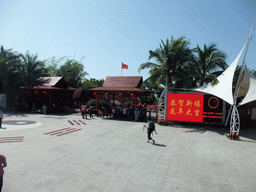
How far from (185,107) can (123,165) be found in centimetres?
1206

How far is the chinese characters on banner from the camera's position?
1738cm

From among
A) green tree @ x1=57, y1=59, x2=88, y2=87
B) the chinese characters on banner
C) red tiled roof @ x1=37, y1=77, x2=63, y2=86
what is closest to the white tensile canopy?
the chinese characters on banner

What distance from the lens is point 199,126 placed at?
17969mm

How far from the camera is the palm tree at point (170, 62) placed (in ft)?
64.1

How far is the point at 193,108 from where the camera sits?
17.5 meters

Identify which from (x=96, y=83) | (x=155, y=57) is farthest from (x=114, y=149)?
(x=96, y=83)

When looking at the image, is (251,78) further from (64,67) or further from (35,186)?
(64,67)

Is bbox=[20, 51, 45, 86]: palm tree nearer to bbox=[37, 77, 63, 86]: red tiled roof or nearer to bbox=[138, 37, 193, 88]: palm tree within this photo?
bbox=[37, 77, 63, 86]: red tiled roof

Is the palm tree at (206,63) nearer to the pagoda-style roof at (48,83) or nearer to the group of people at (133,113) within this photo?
the group of people at (133,113)

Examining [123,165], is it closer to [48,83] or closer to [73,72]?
[48,83]

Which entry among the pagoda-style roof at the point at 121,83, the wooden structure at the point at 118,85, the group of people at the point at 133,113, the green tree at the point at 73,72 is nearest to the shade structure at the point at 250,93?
the group of people at the point at 133,113

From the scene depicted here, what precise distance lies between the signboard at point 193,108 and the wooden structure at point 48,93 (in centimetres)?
1677

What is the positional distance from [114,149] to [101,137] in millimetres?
2876

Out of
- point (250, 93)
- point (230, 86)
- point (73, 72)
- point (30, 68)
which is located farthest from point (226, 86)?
point (73, 72)
